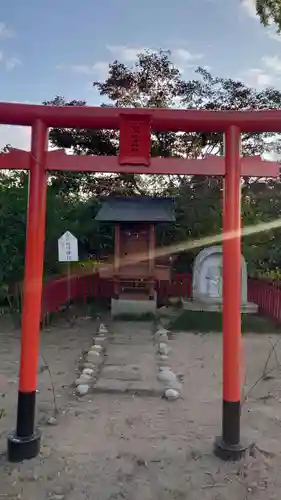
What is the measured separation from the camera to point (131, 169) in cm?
350

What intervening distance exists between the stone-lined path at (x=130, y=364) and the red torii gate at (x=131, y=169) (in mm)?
1731

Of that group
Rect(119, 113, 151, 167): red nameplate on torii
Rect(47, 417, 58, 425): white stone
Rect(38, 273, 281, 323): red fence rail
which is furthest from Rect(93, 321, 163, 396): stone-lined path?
Rect(119, 113, 151, 167): red nameplate on torii

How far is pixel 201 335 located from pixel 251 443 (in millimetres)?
4736

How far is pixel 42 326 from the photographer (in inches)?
360

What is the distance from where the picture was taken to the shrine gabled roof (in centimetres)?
1003

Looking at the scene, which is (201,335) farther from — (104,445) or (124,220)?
(104,445)

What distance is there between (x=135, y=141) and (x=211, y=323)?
21.0ft

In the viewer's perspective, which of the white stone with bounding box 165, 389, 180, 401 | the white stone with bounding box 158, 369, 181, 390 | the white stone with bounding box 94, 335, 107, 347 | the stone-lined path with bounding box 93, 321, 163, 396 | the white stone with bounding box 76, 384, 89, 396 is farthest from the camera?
the white stone with bounding box 94, 335, 107, 347

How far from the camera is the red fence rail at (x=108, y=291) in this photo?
9.70 meters

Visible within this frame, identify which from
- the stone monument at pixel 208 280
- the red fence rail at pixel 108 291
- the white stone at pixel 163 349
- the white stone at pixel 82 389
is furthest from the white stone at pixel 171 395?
the stone monument at pixel 208 280

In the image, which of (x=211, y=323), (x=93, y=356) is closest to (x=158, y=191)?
(x=211, y=323)

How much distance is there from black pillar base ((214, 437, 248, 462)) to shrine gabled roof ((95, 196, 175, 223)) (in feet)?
22.2

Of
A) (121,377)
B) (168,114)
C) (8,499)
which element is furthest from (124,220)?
(8,499)

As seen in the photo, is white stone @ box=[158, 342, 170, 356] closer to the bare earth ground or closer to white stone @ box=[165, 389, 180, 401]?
the bare earth ground
